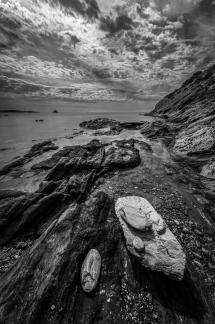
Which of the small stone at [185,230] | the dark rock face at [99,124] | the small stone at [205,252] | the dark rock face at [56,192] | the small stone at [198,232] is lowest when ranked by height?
the small stone at [205,252]

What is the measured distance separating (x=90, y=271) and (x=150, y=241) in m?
2.20

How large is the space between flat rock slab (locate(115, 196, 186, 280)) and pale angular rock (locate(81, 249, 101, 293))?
3.93 feet

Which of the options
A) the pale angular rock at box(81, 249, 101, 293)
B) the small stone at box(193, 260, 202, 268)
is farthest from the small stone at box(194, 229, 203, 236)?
the pale angular rock at box(81, 249, 101, 293)

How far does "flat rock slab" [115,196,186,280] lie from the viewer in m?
4.27

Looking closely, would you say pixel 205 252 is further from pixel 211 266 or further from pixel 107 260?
pixel 107 260

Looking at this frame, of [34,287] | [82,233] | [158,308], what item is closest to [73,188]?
[82,233]

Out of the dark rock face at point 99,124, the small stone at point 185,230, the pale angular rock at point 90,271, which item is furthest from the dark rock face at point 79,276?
the dark rock face at point 99,124

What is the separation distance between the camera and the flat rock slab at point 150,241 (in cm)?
427

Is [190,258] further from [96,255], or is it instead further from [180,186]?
[180,186]

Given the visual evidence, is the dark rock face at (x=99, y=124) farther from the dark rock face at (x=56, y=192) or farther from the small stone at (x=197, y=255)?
the small stone at (x=197, y=255)

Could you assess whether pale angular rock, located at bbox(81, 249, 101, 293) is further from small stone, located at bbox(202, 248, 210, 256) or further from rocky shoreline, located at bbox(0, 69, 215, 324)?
small stone, located at bbox(202, 248, 210, 256)

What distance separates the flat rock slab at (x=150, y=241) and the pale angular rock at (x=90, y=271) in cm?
120

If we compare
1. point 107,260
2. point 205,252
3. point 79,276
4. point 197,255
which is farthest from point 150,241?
point 205,252

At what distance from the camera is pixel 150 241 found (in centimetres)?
495
